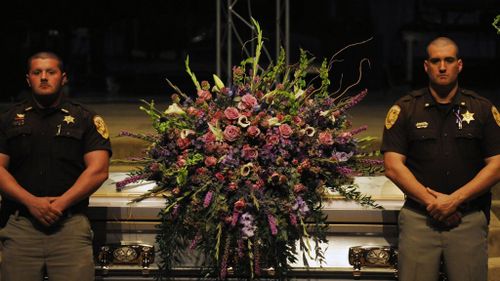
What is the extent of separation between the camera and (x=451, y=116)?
407 centimetres

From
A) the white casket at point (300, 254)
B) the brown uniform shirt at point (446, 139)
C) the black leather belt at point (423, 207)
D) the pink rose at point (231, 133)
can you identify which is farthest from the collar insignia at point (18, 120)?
the black leather belt at point (423, 207)

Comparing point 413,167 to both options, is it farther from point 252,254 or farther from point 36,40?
point 36,40

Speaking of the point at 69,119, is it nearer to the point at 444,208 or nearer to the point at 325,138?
the point at 325,138

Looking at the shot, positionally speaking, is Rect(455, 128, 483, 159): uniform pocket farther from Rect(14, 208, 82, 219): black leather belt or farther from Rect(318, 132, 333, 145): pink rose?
Rect(14, 208, 82, 219): black leather belt

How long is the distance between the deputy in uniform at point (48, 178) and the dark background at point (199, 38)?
7279 mm

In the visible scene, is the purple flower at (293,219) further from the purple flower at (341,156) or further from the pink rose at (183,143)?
the pink rose at (183,143)

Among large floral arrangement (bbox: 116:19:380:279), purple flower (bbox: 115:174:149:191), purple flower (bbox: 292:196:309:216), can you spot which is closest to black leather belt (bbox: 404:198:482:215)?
large floral arrangement (bbox: 116:19:380:279)

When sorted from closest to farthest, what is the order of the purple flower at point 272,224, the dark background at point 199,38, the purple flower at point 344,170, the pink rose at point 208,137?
the purple flower at point 272,224 → the pink rose at point 208,137 → the purple flower at point 344,170 → the dark background at point 199,38

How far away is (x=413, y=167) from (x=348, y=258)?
0.48 meters

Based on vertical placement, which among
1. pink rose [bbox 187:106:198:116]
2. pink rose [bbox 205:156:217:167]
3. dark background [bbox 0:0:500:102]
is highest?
dark background [bbox 0:0:500:102]

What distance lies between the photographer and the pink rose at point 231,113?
405cm

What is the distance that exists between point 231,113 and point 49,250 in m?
0.89

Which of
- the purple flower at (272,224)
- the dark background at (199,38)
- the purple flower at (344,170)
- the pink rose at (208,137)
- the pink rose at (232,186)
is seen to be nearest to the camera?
the purple flower at (272,224)

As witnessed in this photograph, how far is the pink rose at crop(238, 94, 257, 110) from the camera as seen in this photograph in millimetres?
4086
